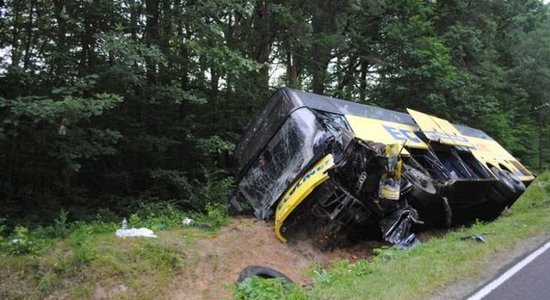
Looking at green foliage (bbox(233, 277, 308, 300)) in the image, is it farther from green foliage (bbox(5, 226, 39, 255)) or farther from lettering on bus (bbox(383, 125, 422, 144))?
lettering on bus (bbox(383, 125, 422, 144))

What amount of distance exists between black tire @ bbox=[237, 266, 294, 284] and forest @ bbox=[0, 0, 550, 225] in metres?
3.33

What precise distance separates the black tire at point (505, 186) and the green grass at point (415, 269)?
2.13m

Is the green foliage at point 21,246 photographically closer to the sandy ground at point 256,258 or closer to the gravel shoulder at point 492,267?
the sandy ground at point 256,258

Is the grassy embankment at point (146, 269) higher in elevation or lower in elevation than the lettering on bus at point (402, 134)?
lower

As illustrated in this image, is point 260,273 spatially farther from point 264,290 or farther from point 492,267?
point 492,267

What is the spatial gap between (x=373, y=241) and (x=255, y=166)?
283 centimetres

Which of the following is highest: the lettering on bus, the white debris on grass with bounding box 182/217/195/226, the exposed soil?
the lettering on bus

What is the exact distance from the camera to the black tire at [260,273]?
21.7ft

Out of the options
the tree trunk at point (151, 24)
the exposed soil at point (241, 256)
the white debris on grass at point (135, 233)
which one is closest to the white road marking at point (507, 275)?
the exposed soil at point (241, 256)

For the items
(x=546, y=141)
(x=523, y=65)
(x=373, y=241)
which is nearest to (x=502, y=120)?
(x=523, y=65)

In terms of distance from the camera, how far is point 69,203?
10.6m

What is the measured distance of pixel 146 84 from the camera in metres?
11.0

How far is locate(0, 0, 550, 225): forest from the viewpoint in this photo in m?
8.82

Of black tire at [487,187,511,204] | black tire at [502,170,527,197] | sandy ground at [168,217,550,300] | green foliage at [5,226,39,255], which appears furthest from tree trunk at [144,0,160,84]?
black tire at [502,170,527,197]
